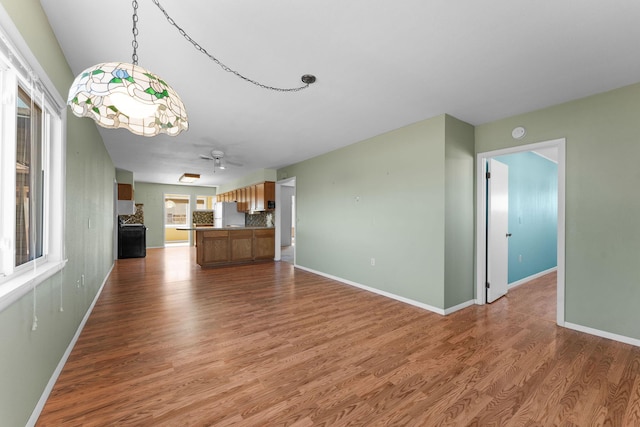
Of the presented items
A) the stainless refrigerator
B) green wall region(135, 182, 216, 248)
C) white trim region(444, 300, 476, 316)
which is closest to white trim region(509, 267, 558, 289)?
white trim region(444, 300, 476, 316)

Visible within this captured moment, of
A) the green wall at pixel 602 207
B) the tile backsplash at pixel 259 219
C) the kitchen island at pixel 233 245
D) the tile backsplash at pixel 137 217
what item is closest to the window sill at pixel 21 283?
the green wall at pixel 602 207

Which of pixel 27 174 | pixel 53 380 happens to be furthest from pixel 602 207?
pixel 53 380

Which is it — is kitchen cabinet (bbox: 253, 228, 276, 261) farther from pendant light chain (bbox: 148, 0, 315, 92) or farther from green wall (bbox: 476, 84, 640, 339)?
green wall (bbox: 476, 84, 640, 339)

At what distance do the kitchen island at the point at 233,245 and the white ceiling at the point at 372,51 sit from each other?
11.6 feet

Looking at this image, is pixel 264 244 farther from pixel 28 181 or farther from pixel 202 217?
pixel 28 181

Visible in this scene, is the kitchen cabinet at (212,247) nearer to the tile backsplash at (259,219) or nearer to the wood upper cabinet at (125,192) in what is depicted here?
the tile backsplash at (259,219)

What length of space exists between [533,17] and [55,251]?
3641 millimetres

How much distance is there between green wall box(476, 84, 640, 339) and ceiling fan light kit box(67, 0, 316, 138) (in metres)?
3.64

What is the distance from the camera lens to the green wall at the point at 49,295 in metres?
1.29

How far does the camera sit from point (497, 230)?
377 centimetres

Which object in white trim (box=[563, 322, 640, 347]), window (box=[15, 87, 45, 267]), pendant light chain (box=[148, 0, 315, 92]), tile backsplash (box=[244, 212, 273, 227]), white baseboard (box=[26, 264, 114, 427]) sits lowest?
white trim (box=[563, 322, 640, 347])

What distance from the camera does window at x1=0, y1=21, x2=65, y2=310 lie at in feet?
4.23

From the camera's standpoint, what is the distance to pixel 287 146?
472 centimetres

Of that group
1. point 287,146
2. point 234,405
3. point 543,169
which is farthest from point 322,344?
point 543,169
